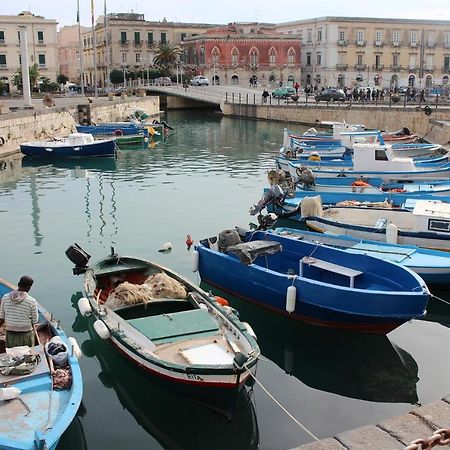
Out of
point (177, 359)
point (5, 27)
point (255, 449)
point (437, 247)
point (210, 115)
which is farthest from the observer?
point (5, 27)

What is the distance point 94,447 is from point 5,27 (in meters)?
79.0

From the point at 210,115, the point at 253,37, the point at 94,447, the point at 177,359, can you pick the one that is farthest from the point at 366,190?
the point at 253,37

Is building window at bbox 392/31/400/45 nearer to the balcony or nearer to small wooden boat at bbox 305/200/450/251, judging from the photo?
the balcony

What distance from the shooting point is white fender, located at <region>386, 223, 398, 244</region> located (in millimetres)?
14789

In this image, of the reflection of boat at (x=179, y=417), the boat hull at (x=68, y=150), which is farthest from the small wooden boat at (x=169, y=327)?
the boat hull at (x=68, y=150)

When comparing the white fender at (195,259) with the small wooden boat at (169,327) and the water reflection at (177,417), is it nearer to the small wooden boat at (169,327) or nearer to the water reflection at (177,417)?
the small wooden boat at (169,327)

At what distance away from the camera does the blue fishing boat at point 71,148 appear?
34.7m

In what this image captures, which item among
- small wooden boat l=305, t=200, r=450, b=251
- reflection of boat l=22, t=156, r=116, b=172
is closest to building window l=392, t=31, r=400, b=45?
reflection of boat l=22, t=156, r=116, b=172

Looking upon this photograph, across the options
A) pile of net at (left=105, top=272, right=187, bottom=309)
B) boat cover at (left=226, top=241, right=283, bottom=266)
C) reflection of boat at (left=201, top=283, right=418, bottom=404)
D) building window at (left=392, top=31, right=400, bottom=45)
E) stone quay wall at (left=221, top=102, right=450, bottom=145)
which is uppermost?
building window at (left=392, top=31, right=400, bottom=45)

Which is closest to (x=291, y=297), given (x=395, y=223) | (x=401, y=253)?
(x=401, y=253)

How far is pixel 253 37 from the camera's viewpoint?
276 feet

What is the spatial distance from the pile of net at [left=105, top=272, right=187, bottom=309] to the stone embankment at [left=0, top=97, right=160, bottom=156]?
2700 centimetres

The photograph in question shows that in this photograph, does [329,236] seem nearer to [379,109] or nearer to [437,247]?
[437,247]

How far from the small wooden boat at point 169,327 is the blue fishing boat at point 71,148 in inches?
916
